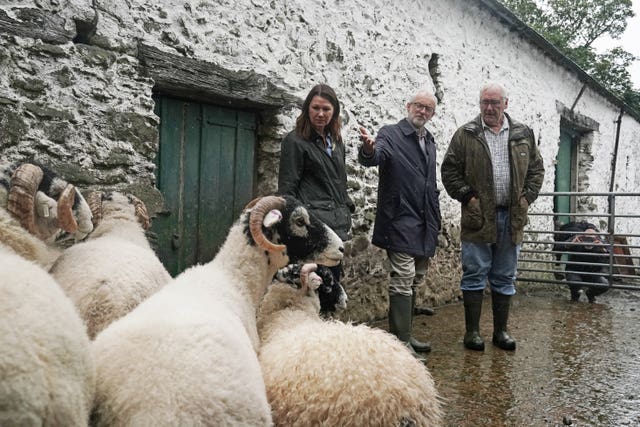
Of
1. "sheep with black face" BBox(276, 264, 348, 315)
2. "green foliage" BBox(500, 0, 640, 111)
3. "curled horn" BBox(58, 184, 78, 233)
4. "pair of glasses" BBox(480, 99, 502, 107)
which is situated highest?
"green foliage" BBox(500, 0, 640, 111)

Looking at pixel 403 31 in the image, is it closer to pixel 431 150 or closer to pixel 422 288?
pixel 431 150

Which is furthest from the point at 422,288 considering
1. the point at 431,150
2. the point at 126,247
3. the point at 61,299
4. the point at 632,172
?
the point at 632,172

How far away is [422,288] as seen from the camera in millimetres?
6855

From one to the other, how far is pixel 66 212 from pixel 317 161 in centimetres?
165

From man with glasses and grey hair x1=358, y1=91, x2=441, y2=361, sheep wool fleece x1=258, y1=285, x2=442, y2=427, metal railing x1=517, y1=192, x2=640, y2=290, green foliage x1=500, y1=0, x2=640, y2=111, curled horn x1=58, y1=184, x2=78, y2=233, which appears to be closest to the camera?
sheep wool fleece x1=258, y1=285, x2=442, y2=427

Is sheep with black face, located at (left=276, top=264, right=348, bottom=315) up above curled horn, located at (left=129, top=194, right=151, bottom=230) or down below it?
below

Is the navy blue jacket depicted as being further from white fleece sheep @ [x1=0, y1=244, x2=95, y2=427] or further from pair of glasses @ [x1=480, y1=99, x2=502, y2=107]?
white fleece sheep @ [x1=0, y1=244, x2=95, y2=427]

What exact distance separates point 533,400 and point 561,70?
9.37 m

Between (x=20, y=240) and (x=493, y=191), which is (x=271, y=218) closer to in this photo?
(x=20, y=240)

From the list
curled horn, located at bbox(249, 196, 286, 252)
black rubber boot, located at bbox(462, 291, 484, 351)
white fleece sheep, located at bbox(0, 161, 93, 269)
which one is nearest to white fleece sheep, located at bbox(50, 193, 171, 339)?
white fleece sheep, located at bbox(0, 161, 93, 269)

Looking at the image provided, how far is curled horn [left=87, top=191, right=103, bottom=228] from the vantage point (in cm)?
335

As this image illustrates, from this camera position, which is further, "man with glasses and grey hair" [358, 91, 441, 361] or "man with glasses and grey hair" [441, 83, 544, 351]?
"man with glasses and grey hair" [441, 83, 544, 351]

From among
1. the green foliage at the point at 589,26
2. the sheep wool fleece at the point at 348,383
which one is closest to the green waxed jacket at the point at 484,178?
the sheep wool fleece at the point at 348,383

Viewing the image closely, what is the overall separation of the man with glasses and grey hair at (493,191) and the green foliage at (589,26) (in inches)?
729
